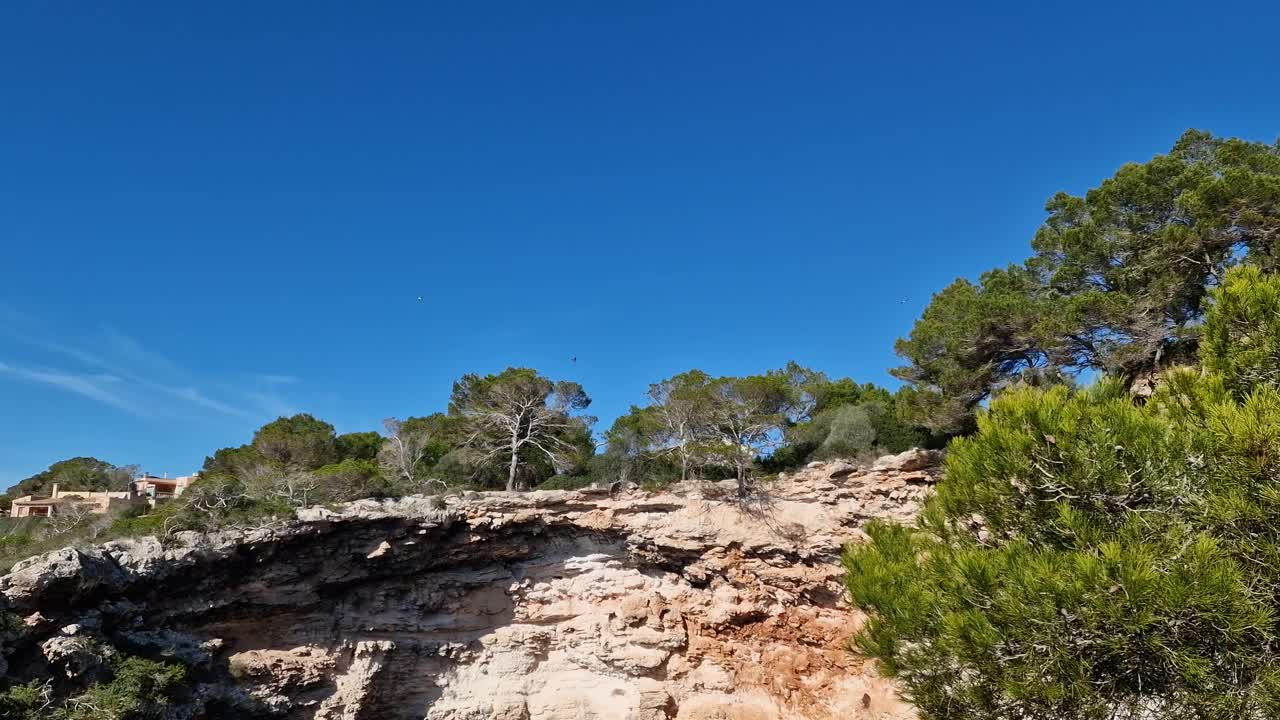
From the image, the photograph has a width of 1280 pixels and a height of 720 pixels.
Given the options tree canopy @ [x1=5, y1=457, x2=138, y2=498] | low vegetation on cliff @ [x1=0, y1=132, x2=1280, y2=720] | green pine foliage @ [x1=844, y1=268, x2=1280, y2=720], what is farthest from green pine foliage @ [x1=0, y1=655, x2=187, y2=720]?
tree canopy @ [x1=5, y1=457, x2=138, y2=498]

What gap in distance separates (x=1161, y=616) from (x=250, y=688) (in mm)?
15228

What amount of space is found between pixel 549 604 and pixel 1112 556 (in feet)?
46.5

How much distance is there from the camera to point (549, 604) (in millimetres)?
17344

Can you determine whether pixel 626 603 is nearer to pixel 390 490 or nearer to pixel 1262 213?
pixel 390 490

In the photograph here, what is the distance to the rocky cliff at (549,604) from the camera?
1461cm

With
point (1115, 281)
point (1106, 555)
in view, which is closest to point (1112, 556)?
point (1106, 555)

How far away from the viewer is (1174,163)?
14.6 meters

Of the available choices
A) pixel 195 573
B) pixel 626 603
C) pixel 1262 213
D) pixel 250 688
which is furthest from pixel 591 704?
pixel 1262 213

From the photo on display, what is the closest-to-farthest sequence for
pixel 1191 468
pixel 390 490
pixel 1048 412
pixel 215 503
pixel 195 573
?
pixel 1191 468
pixel 1048 412
pixel 195 573
pixel 215 503
pixel 390 490

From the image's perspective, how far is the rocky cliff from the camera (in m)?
14.6

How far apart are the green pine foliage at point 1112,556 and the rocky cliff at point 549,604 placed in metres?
9.77

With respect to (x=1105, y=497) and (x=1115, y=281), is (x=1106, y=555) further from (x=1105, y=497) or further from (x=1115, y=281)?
(x=1115, y=281)

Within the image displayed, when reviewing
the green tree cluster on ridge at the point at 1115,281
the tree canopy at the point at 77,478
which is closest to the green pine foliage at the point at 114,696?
the green tree cluster on ridge at the point at 1115,281

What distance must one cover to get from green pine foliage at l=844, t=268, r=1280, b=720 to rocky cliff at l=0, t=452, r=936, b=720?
977cm
